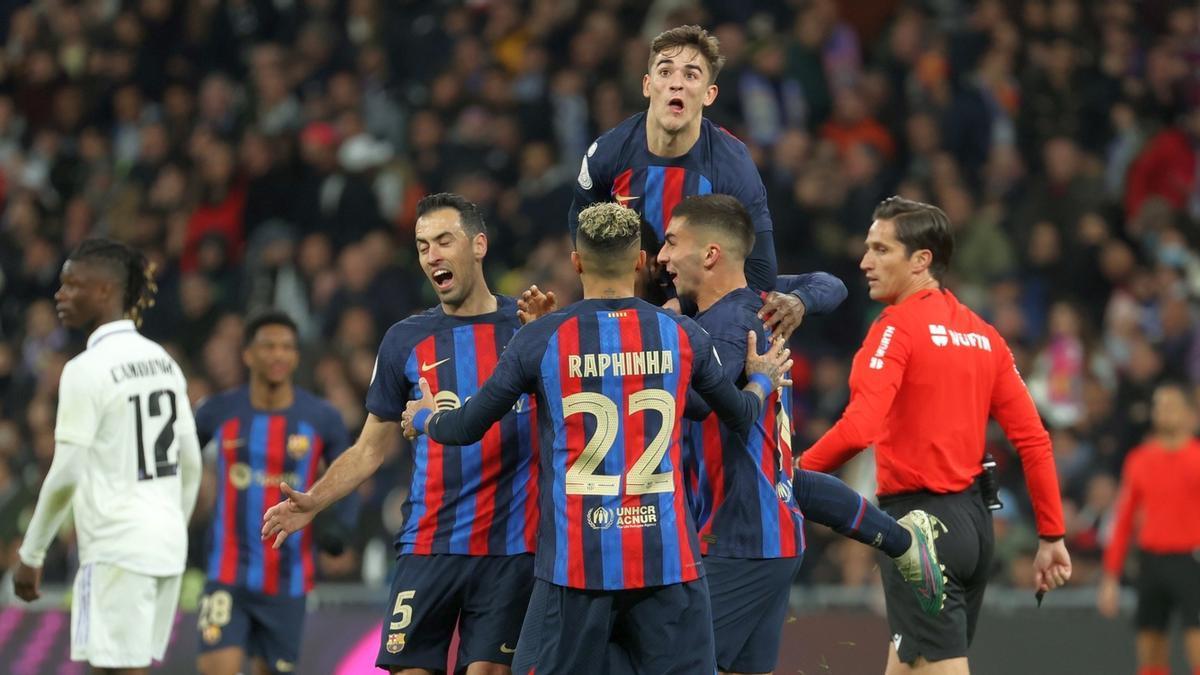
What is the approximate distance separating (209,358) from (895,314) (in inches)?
295

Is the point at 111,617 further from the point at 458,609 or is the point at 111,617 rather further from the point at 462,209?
the point at 462,209

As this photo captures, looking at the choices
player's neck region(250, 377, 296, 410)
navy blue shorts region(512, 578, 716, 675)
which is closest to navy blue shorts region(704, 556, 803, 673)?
navy blue shorts region(512, 578, 716, 675)

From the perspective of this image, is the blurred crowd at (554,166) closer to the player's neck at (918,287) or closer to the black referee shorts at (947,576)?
the black referee shorts at (947,576)

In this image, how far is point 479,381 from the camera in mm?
6664

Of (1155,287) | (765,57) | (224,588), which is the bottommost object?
(224,588)

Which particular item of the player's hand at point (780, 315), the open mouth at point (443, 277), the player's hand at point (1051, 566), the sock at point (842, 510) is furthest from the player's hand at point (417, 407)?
the player's hand at point (1051, 566)

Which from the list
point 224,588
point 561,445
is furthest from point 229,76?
point 561,445

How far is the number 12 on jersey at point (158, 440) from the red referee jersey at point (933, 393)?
277 cm

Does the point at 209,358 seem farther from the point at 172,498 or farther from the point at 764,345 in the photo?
the point at 764,345

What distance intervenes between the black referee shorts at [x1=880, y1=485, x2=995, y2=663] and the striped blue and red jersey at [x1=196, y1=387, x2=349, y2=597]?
3.45 meters

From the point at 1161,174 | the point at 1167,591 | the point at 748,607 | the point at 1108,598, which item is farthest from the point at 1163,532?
the point at 748,607

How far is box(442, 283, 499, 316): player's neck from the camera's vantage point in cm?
679

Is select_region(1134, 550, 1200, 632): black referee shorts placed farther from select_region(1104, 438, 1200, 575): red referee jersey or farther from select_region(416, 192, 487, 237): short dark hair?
select_region(416, 192, 487, 237): short dark hair

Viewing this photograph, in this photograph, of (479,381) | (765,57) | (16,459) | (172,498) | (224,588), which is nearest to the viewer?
(479,381)
